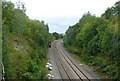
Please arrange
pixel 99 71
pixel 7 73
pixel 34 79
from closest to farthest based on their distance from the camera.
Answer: pixel 7 73
pixel 34 79
pixel 99 71

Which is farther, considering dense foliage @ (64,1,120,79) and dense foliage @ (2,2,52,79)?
dense foliage @ (64,1,120,79)

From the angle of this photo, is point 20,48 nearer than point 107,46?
No

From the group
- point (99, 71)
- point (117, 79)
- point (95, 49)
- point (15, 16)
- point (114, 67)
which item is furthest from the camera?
point (95, 49)

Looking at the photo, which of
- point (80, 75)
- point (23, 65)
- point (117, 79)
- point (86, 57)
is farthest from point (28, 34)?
point (117, 79)

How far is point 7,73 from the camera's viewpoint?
1015 centimetres

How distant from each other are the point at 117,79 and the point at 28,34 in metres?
18.0

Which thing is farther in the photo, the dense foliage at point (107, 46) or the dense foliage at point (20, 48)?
the dense foliage at point (107, 46)

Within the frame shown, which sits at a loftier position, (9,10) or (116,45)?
(9,10)

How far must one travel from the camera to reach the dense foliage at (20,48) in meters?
10.6

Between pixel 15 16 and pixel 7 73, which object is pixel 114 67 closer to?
pixel 7 73

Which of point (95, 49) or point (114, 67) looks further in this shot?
point (95, 49)

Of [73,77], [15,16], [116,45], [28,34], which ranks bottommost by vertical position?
[73,77]

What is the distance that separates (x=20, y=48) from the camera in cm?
1947

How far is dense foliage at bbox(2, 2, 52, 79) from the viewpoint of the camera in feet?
34.8
